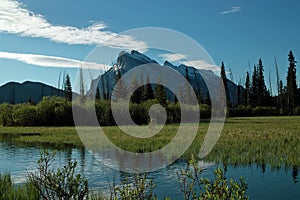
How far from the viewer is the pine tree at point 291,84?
7431 cm

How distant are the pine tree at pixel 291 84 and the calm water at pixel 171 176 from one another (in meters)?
61.4

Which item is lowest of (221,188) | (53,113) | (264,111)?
(221,188)

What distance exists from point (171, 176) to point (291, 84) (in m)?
65.4

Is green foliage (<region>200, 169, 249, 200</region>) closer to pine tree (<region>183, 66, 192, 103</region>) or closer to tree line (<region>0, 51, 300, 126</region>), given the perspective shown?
tree line (<region>0, 51, 300, 126</region>)

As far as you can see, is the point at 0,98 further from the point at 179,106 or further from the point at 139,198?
the point at 139,198

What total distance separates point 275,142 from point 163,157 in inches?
275

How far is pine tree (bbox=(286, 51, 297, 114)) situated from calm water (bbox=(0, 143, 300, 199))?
61403 mm

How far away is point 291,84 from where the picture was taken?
244 feet

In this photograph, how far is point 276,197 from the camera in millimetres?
11906

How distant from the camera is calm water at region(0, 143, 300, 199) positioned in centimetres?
1242

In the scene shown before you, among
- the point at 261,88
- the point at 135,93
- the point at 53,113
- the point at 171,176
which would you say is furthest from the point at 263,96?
the point at 171,176

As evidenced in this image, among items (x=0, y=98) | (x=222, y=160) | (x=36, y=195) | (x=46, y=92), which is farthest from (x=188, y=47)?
(x=46, y=92)

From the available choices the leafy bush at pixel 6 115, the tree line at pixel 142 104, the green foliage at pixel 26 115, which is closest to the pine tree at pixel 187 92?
the tree line at pixel 142 104

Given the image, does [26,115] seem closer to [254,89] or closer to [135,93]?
[135,93]
